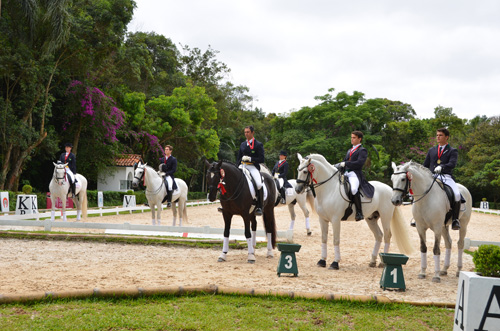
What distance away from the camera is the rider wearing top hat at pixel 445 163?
26.0 ft

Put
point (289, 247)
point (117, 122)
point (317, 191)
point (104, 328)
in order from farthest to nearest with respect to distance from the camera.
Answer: point (117, 122) < point (317, 191) < point (289, 247) < point (104, 328)

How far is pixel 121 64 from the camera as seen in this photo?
1234 inches

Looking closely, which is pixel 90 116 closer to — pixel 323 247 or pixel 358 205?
pixel 323 247

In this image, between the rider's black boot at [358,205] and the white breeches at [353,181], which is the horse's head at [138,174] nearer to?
the white breeches at [353,181]

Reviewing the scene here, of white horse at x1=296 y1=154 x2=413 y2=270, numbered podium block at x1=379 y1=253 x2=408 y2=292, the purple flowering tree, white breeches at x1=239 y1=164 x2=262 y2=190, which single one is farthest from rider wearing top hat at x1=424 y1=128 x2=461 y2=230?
the purple flowering tree

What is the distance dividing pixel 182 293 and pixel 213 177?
2.77m

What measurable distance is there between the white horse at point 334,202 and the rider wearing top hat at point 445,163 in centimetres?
120

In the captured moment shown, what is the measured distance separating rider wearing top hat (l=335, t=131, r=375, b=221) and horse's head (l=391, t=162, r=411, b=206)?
0.90 m

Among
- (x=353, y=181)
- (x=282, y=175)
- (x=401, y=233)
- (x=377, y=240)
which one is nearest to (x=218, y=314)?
(x=353, y=181)

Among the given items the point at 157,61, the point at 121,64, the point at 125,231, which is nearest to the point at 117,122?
the point at 121,64

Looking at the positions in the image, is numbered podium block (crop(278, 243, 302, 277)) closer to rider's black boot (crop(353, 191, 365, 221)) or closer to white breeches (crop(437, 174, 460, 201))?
rider's black boot (crop(353, 191, 365, 221))

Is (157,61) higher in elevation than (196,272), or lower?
higher

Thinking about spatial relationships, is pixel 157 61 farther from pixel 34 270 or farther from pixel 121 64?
pixel 34 270

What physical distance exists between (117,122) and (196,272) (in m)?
23.3
